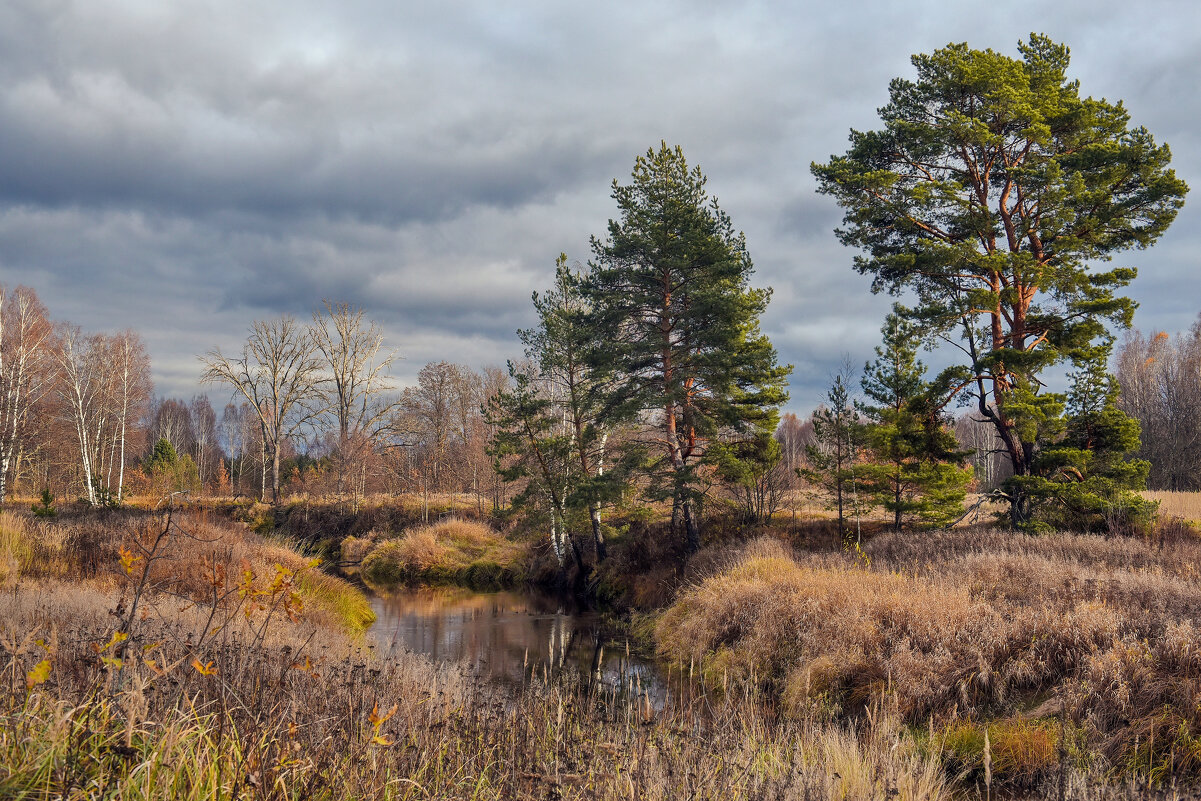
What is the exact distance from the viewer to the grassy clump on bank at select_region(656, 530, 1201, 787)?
6.66 meters

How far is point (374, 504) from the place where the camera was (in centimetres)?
3694

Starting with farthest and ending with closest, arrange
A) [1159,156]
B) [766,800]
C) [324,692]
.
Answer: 1. [1159,156]
2. [324,692]
3. [766,800]

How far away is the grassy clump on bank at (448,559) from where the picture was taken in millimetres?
27516

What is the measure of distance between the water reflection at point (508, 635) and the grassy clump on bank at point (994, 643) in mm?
1562

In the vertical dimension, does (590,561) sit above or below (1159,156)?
below

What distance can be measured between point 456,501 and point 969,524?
25.8 metres

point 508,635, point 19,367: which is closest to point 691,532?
point 508,635

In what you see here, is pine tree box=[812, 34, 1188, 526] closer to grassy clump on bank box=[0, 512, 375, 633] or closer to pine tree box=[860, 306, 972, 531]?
pine tree box=[860, 306, 972, 531]

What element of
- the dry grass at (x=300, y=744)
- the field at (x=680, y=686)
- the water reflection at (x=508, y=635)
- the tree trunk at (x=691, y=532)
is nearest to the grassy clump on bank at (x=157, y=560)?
the field at (x=680, y=686)

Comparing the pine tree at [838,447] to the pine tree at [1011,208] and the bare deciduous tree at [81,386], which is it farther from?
the bare deciduous tree at [81,386]

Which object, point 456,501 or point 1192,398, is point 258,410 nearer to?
point 456,501

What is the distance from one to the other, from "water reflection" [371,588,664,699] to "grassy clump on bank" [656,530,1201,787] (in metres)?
1.56

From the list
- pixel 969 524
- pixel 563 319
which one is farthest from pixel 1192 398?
pixel 563 319

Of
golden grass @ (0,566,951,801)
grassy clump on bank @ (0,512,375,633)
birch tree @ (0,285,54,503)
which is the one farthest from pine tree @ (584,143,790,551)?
birch tree @ (0,285,54,503)
